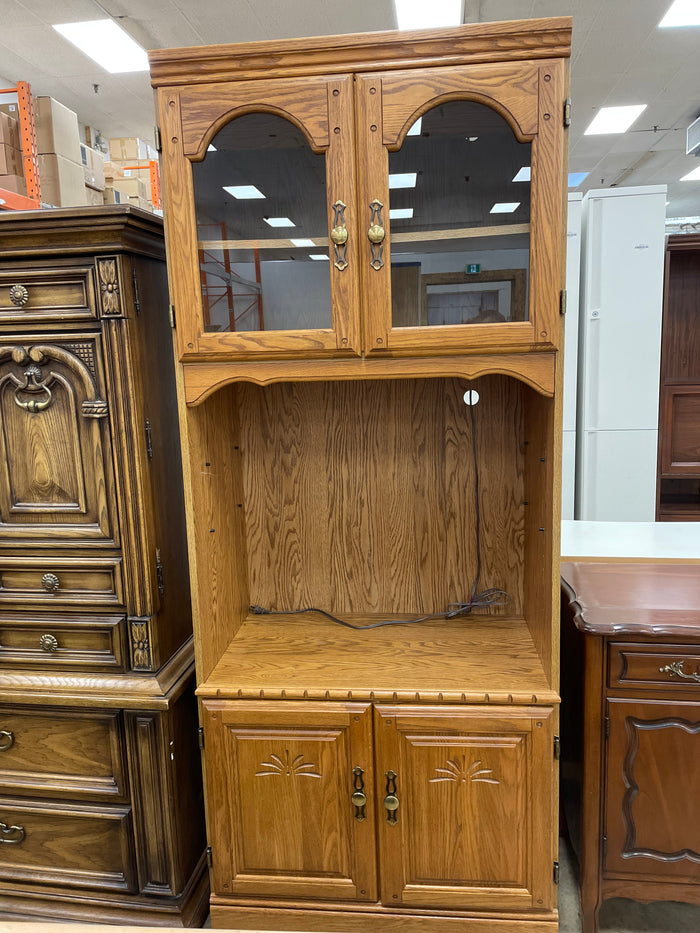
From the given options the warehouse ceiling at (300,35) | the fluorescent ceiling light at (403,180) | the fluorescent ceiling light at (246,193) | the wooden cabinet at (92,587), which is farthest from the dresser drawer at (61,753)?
the warehouse ceiling at (300,35)

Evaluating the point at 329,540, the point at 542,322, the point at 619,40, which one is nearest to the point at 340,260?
the point at 542,322

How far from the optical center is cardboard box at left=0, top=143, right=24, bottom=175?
1.64m

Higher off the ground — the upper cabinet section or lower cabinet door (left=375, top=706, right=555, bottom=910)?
the upper cabinet section

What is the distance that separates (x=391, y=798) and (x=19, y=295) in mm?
1382

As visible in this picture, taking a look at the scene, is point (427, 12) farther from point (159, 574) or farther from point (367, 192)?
point (159, 574)

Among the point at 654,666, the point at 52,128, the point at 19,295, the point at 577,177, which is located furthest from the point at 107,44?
the point at 577,177

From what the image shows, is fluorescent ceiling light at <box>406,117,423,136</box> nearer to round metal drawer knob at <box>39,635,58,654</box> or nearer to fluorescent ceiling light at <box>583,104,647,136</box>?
round metal drawer knob at <box>39,635,58,654</box>

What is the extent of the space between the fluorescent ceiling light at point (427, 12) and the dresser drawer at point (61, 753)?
355 cm

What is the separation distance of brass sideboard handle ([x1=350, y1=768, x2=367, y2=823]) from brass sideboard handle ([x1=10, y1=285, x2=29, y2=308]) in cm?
127

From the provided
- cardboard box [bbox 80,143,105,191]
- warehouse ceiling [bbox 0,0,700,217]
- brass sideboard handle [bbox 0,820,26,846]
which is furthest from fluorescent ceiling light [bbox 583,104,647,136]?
brass sideboard handle [bbox 0,820,26,846]

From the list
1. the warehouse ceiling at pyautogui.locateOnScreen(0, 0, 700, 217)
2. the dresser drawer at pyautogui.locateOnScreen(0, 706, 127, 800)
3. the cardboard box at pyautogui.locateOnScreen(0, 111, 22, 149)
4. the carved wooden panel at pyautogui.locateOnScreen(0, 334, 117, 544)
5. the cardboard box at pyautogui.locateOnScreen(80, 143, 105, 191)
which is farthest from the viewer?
the warehouse ceiling at pyautogui.locateOnScreen(0, 0, 700, 217)

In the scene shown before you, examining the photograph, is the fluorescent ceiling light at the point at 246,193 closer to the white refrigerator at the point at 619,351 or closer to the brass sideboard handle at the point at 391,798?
the brass sideboard handle at the point at 391,798

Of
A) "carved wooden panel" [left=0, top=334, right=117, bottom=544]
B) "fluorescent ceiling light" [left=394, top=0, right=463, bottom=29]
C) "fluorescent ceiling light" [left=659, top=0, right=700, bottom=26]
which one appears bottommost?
"carved wooden panel" [left=0, top=334, right=117, bottom=544]

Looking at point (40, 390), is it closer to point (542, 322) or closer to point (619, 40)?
point (542, 322)
